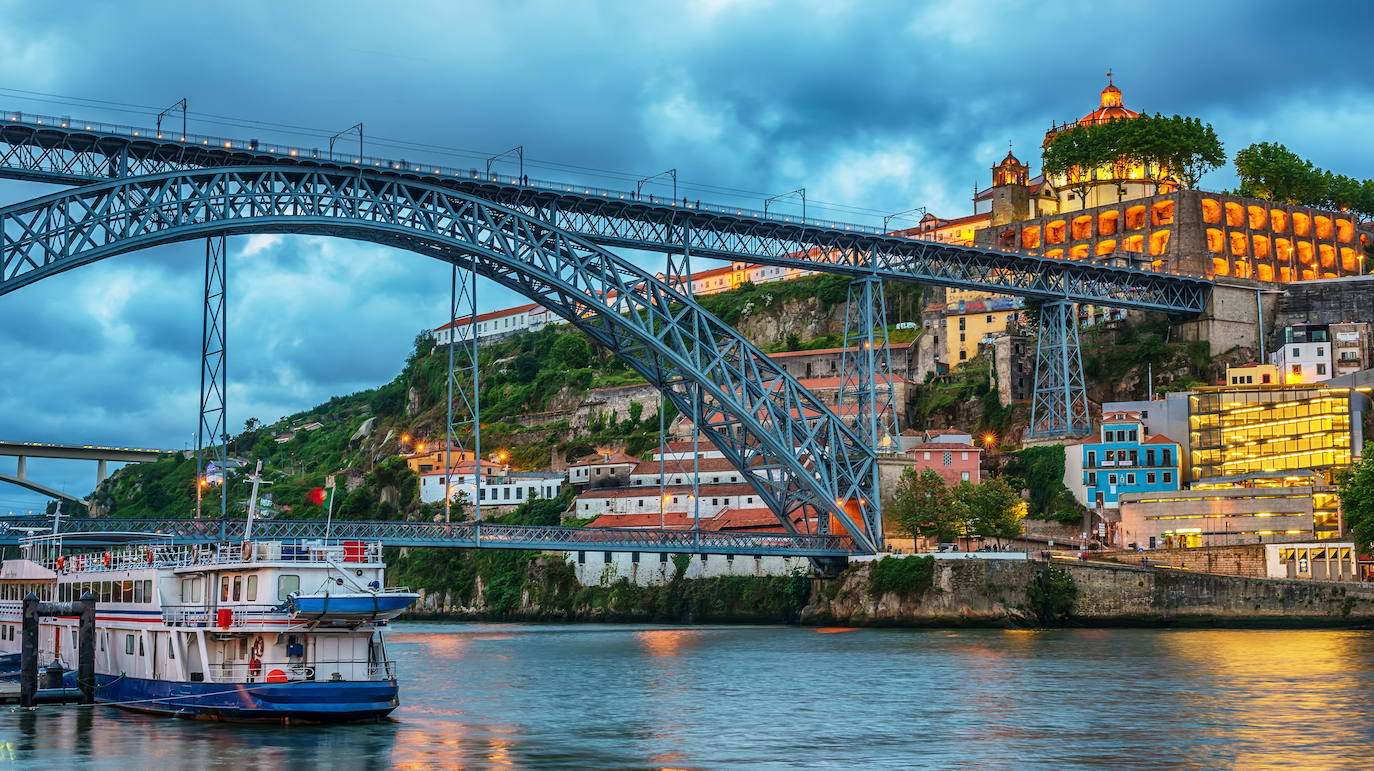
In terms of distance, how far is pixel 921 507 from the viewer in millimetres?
62375

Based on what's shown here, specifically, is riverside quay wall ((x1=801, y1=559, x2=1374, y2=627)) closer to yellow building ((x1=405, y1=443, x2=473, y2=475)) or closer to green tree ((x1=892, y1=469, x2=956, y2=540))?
green tree ((x1=892, y1=469, x2=956, y2=540))

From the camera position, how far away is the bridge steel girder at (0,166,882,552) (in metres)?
44.8

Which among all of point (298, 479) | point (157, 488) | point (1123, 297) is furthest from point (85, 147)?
point (157, 488)

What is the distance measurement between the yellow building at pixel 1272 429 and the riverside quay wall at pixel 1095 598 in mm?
14747

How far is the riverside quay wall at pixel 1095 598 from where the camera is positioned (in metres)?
53.3

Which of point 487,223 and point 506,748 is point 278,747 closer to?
point 506,748

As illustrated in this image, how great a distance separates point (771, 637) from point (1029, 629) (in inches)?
352

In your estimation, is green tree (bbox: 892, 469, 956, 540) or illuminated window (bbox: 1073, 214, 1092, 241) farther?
illuminated window (bbox: 1073, 214, 1092, 241)

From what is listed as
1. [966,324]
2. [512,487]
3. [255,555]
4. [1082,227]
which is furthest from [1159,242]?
[255,555]

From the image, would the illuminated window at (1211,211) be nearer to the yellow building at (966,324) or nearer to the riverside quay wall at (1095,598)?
the yellow building at (966,324)

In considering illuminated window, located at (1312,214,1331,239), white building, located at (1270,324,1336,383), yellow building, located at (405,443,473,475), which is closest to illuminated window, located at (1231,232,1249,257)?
illuminated window, located at (1312,214,1331,239)

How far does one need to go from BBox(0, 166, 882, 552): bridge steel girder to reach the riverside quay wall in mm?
3380

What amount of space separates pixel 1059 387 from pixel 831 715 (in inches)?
Result: 1732

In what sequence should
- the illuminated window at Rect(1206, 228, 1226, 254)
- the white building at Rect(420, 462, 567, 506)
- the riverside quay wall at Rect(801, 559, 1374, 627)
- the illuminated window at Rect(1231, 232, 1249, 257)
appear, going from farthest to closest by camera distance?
the white building at Rect(420, 462, 567, 506) → the illuminated window at Rect(1231, 232, 1249, 257) → the illuminated window at Rect(1206, 228, 1226, 254) → the riverside quay wall at Rect(801, 559, 1374, 627)
